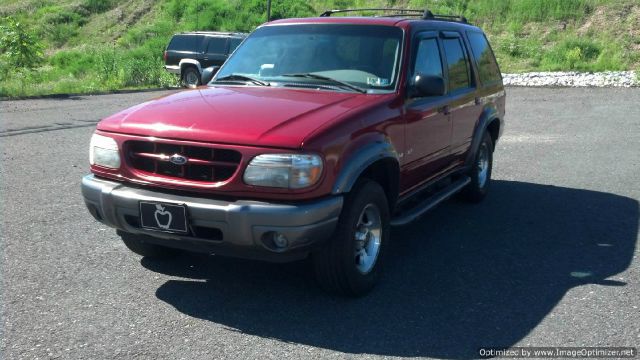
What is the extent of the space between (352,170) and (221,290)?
1.31 m

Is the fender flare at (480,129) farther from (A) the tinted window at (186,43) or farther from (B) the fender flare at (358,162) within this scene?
(A) the tinted window at (186,43)

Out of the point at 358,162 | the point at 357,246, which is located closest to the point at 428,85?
the point at 358,162

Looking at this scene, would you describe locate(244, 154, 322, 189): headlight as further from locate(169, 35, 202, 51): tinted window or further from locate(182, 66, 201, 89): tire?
locate(169, 35, 202, 51): tinted window

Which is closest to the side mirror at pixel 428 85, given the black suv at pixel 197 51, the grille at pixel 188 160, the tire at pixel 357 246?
the tire at pixel 357 246

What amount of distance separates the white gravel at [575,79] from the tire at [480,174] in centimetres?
1592

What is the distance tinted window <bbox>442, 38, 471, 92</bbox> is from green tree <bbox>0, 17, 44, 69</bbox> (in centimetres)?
1655

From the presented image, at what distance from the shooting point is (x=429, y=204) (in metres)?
5.73

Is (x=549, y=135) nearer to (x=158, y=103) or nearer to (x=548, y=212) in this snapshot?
(x=548, y=212)

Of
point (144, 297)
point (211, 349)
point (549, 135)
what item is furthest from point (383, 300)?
point (549, 135)

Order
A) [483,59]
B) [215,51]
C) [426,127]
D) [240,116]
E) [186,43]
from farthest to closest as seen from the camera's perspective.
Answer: [186,43]
[215,51]
[483,59]
[426,127]
[240,116]

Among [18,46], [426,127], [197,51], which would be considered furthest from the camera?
[197,51]

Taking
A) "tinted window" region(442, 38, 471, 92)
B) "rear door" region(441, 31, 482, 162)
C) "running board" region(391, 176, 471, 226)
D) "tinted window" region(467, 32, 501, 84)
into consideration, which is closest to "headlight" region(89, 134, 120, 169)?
"running board" region(391, 176, 471, 226)

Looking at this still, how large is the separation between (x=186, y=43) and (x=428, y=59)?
19231 mm

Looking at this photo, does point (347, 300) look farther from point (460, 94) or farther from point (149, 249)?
point (460, 94)
